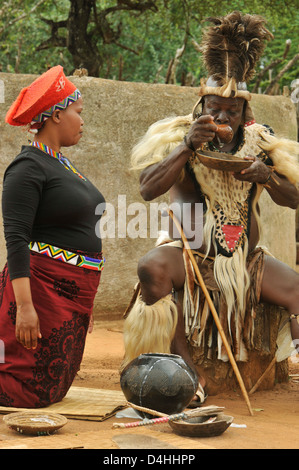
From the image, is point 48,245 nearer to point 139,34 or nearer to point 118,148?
point 118,148

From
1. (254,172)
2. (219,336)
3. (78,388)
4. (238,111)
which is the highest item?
(238,111)

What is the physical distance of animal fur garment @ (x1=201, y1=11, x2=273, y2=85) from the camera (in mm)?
4664

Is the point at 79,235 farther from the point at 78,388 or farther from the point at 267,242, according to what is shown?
the point at 267,242

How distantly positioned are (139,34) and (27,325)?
13.7 metres

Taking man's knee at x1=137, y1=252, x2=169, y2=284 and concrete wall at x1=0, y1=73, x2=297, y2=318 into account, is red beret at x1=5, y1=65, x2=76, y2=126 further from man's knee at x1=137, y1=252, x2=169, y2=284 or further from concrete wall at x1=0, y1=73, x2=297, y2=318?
concrete wall at x1=0, y1=73, x2=297, y2=318

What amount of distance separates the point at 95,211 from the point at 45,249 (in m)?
0.38

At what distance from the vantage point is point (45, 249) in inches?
159

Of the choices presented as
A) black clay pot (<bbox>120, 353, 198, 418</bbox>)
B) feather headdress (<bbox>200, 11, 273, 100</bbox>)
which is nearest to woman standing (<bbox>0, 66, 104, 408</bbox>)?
black clay pot (<bbox>120, 353, 198, 418</bbox>)

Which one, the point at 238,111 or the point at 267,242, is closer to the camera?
the point at 238,111

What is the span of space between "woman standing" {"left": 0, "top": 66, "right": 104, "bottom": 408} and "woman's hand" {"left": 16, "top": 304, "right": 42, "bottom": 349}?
59mm

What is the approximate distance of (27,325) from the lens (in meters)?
3.77

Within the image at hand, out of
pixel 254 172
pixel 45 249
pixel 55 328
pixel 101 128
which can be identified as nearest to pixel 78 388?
pixel 55 328

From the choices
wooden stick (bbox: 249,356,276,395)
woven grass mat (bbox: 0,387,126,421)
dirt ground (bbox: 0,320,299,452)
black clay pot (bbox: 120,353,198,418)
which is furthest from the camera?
wooden stick (bbox: 249,356,276,395)

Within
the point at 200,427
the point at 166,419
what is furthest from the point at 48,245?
the point at 200,427
